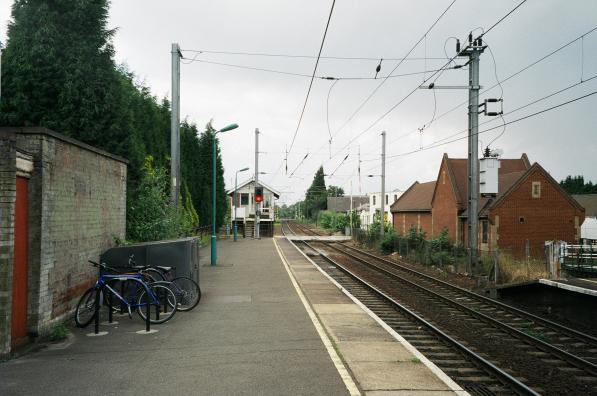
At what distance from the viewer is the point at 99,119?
14438 mm

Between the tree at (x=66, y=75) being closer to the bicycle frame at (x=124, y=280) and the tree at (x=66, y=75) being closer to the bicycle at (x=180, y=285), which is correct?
the bicycle at (x=180, y=285)

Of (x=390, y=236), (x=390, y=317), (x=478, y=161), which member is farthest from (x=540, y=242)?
(x=390, y=317)

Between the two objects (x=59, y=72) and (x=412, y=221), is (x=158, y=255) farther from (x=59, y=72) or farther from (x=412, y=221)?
(x=412, y=221)

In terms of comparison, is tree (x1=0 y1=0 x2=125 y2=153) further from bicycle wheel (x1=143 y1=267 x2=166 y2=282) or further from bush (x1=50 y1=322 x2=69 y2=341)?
bush (x1=50 y1=322 x2=69 y2=341)

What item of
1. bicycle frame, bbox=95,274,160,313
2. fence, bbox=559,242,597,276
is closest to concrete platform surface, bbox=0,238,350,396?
bicycle frame, bbox=95,274,160,313

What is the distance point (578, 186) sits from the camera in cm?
10250

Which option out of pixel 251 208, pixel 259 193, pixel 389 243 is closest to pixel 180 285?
pixel 389 243

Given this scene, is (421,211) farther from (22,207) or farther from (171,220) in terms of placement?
(22,207)

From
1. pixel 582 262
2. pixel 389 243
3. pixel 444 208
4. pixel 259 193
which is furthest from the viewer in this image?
pixel 444 208

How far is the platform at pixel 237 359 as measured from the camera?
5.90 meters

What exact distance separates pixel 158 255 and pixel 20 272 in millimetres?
3841

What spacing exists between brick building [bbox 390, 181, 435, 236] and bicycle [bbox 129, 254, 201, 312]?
3502 cm

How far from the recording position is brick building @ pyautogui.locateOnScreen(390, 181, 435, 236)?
46.0m

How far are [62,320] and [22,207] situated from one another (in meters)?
2.34
